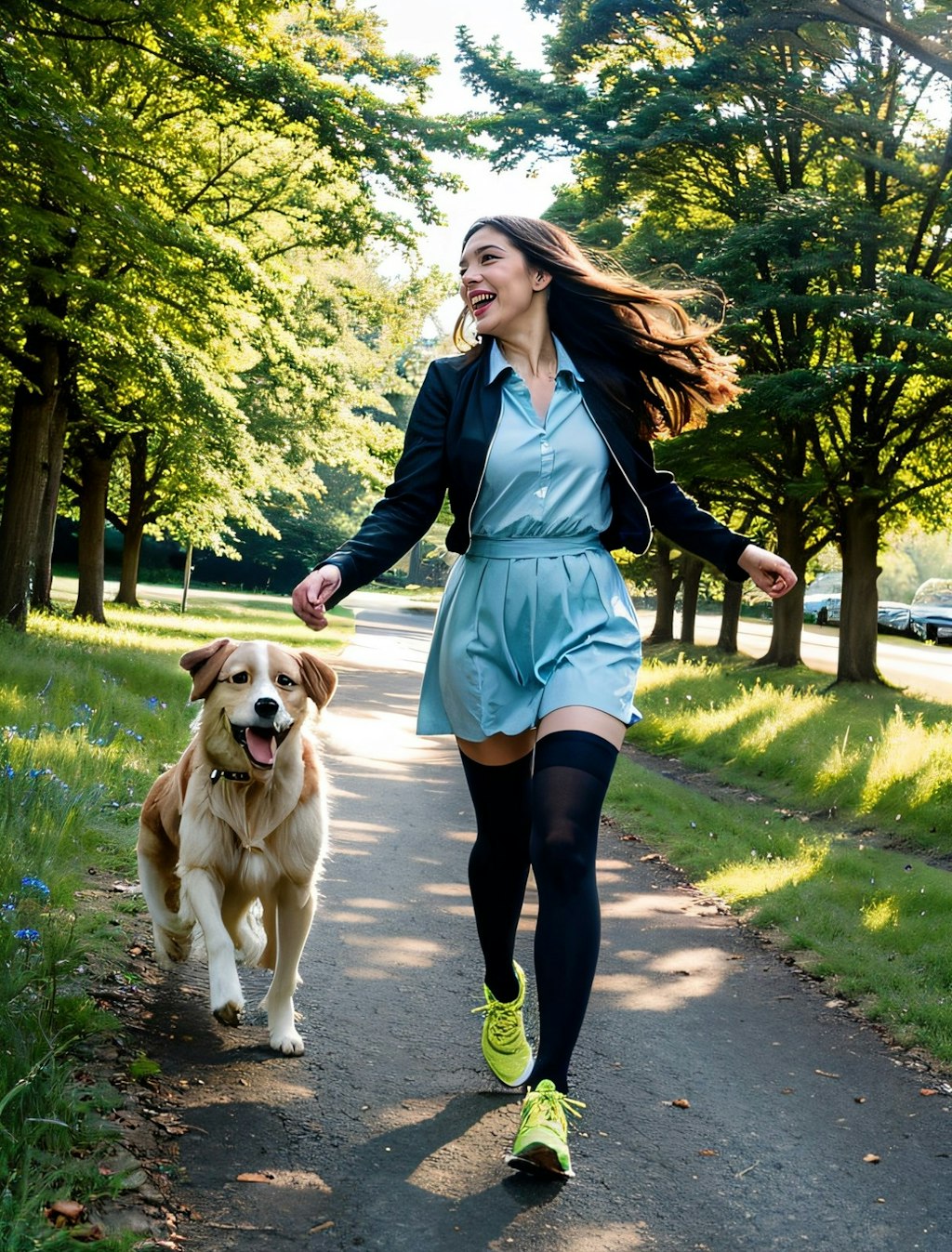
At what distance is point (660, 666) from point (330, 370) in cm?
753

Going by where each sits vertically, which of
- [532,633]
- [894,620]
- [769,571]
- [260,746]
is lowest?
[260,746]

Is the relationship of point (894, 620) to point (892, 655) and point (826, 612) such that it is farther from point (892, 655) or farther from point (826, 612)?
point (892, 655)

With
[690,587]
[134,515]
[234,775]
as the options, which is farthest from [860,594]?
[234,775]

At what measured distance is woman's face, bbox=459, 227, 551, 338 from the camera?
4.05 meters

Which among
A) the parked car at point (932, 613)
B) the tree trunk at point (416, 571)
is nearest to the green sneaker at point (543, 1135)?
the parked car at point (932, 613)

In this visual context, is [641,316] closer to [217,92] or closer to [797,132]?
[217,92]

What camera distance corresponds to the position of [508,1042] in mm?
4102

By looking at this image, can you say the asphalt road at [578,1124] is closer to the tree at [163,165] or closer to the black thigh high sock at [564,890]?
the black thigh high sock at [564,890]

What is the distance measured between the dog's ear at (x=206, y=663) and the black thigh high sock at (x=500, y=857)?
2.69ft

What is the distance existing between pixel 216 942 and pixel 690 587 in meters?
29.1

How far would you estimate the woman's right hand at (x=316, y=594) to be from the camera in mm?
3480

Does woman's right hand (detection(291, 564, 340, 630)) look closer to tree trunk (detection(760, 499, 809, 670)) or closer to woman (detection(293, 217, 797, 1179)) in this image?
woman (detection(293, 217, 797, 1179))

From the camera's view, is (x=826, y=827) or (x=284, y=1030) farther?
(x=826, y=827)

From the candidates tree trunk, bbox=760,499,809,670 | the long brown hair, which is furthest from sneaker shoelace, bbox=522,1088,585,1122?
tree trunk, bbox=760,499,809,670
